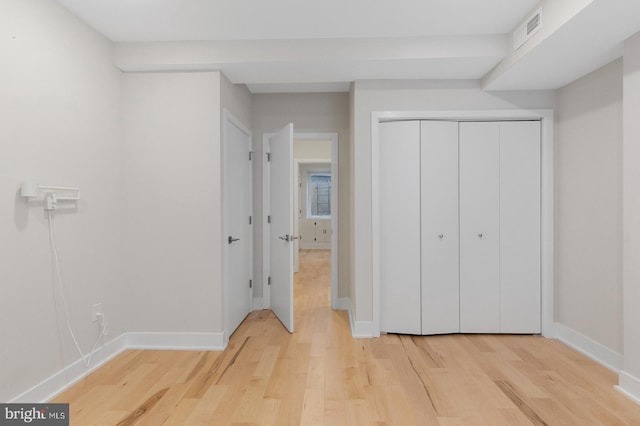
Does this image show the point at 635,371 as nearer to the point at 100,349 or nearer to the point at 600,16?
the point at 600,16

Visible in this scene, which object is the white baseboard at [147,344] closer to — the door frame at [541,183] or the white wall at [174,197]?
the white wall at [174,197]

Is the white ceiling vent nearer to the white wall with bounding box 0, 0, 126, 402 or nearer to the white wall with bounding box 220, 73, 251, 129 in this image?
the white wall with bounding box 220, 73, 251, 129

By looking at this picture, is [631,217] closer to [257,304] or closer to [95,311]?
[257,304]

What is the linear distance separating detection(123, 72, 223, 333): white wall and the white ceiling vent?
2.31 m

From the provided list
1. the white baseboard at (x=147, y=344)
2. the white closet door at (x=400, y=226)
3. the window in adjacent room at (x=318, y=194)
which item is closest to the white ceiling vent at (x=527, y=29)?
the white closet door at (x=400, y=226)

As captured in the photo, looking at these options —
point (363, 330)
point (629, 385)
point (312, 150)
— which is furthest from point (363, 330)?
point (312, 150)

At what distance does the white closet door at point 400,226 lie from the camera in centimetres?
322

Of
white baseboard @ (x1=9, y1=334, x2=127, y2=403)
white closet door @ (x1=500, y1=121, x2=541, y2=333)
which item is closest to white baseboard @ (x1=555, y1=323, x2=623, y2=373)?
white closet door @ (x1=500, y1=121, x2=541, y2=333)

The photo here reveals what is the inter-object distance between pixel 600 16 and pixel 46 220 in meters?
3.42

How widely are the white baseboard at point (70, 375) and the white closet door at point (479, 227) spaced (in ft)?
9.73

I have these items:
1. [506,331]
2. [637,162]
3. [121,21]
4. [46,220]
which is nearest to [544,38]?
[637,162]

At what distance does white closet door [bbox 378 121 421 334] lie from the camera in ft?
10.6

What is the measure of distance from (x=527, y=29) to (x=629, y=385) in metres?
2.40

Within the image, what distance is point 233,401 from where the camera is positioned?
2152 mm
